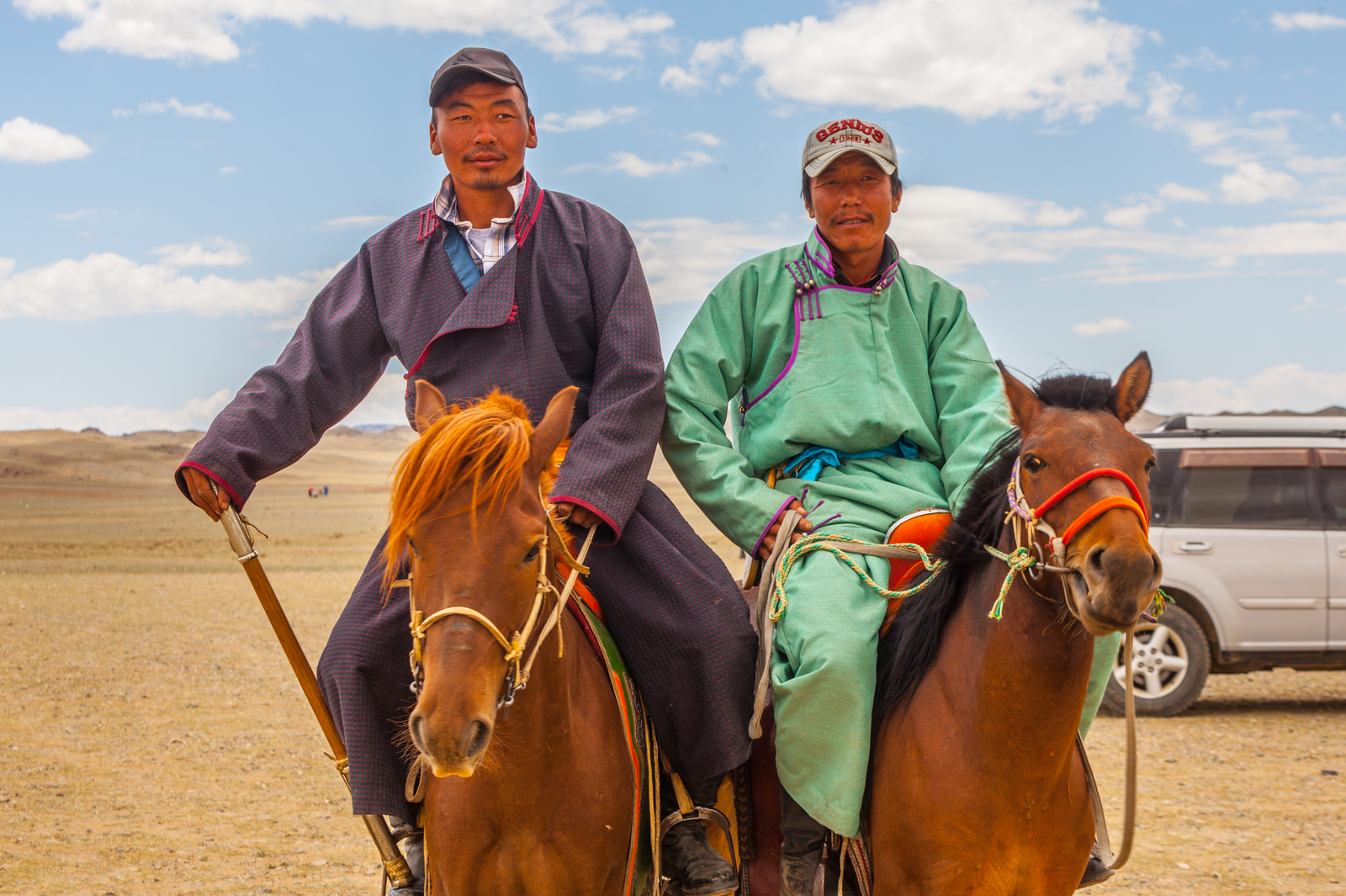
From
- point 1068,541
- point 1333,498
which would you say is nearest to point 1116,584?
point 1068,541

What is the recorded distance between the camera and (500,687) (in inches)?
80.3

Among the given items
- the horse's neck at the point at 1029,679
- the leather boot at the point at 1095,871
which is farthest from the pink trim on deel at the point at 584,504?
the leather boot at the point at 1095,871

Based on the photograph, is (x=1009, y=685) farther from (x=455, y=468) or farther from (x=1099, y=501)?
(x=455, y=468)

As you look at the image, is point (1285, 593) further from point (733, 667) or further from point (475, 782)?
point (475, 782)

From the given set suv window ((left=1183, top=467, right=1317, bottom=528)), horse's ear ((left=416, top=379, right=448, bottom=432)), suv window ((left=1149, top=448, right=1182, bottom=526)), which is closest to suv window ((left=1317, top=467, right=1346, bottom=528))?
suv window ((left=1183, top=467, right=1317, bottom=528))

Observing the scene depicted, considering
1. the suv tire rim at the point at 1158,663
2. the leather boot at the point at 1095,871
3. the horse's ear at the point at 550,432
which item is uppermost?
the horse's ear at the point at 550,432

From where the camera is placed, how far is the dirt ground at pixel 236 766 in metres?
5.45

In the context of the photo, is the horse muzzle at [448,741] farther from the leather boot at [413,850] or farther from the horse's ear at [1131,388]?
the horse's ear at [1131,388]

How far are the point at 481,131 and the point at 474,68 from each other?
0.58ft

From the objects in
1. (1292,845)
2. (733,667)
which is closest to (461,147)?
(733,667)

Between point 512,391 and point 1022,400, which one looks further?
point 512,391

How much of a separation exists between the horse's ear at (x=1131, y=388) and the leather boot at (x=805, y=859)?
4.43 feet

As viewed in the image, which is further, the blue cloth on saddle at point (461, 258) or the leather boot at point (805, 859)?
the blue cloth on saddle at point (461, 258)

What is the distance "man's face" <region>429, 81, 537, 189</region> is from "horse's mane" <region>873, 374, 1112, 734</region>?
1654 millimetres
